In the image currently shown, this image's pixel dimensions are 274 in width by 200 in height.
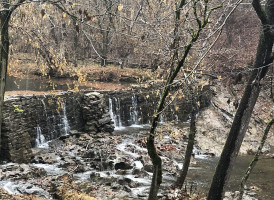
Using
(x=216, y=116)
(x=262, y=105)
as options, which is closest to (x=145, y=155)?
(x=216, y=116)

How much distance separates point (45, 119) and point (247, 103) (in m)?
11.4

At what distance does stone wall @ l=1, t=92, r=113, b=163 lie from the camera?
10.6 m

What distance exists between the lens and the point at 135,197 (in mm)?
8312

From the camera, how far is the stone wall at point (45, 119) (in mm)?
10562

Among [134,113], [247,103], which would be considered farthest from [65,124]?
[247,103]

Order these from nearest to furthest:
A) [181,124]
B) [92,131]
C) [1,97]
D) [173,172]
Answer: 1. [1,97]
2. [173,172]
3. [92,131]
4. [181,124]

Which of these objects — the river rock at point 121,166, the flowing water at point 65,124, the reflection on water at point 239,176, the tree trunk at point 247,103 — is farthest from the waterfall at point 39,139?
the tree trunk at point 247,103

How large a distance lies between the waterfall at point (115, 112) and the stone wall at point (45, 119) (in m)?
0.69

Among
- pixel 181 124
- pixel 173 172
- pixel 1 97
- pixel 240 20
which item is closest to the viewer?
pixel 1 97

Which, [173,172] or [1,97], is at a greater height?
[1,97]

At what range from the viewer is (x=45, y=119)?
47.6 feet

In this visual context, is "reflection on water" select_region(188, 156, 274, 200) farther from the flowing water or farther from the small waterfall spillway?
the flowing water

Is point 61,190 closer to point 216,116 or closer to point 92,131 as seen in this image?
point 92,131

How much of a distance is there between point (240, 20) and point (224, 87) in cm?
875
